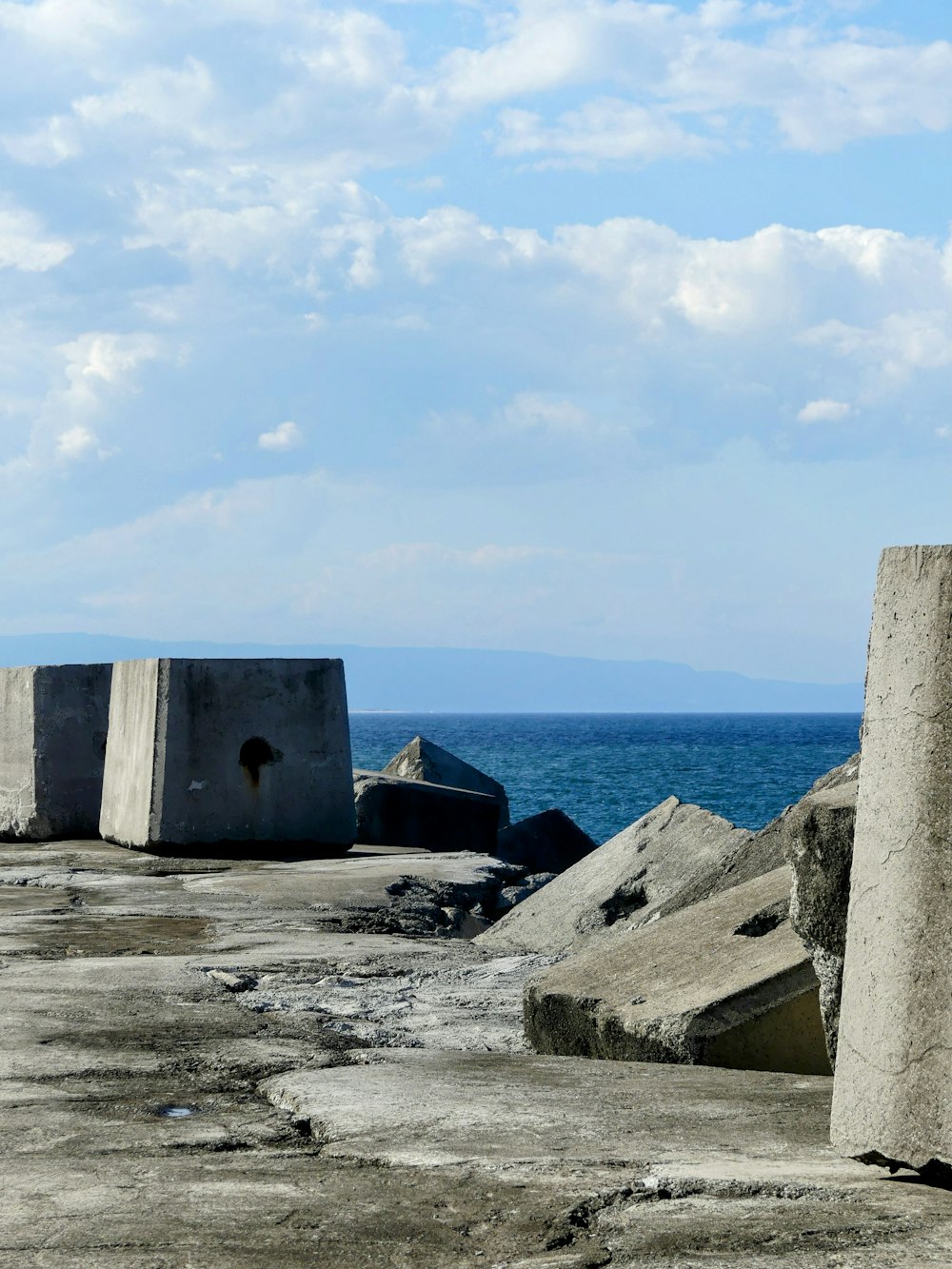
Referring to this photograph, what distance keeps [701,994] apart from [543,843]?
888cm

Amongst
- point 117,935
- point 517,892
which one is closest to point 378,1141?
point 117,935

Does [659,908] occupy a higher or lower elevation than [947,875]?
lower

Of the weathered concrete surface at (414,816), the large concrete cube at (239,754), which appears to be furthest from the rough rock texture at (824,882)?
the weathered concrete surface at (414,816)

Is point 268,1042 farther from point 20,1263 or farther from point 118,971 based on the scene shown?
point 20,1263

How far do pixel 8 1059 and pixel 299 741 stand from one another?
5063mm

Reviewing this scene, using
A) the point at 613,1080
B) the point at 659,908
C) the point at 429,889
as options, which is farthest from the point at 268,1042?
the point at 429,889

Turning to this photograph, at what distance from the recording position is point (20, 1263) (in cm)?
187

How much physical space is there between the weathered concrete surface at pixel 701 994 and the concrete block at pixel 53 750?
5.98 meters

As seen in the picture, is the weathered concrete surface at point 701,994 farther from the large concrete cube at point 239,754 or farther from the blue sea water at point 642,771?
the blue sea water at point 642,771

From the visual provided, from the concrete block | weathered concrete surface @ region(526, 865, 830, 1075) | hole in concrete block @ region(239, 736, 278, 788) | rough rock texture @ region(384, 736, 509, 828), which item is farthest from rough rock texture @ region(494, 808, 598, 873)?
weathered concrete surface @ region(526, 865, 830, 1075)

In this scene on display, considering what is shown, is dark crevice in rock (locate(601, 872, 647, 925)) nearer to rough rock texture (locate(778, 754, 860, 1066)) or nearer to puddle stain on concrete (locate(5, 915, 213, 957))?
puddle stain on concrete (locate(5, 915, 213, 957))

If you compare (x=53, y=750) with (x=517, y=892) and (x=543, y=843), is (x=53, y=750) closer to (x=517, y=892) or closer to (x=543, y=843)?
(x=517, y=892)

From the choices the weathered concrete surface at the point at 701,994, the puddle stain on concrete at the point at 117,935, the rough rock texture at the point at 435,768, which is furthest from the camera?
the rough rock texture at the point at 435,768

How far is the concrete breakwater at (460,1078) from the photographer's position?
2020 millimetres
